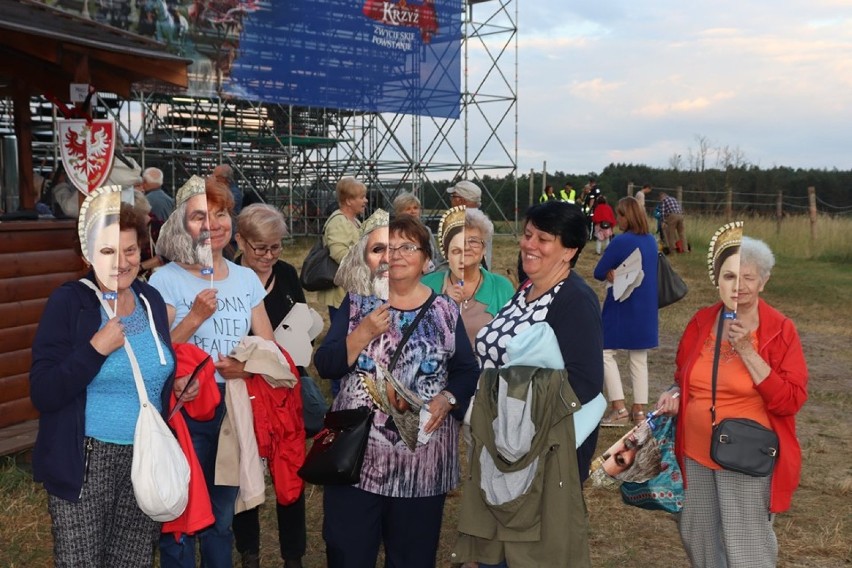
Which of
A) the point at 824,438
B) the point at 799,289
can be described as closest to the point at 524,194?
the point at 799,289

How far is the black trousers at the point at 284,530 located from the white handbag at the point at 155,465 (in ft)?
4.14

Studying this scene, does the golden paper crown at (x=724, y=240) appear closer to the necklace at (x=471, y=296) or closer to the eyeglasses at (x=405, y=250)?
the eyeglasses at (x=405, y=250)

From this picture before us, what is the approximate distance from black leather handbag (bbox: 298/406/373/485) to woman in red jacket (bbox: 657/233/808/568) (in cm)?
119

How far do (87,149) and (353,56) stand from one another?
1574cm

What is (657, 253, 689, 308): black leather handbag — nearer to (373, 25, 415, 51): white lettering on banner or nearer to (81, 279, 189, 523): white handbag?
(81, 279, 189, 523): white handbag

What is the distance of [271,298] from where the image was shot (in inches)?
178

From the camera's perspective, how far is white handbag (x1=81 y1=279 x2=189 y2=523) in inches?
111

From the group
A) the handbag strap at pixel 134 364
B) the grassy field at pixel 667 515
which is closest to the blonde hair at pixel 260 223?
the handbag strap at pixel 134 364

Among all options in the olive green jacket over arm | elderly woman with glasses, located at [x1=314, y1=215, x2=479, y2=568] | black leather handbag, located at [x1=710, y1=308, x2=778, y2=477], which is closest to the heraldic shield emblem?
elderly woman with glasses, located at [x1=314, y1=215, x2=479, y2=568]

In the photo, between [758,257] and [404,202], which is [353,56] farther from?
[758,257]

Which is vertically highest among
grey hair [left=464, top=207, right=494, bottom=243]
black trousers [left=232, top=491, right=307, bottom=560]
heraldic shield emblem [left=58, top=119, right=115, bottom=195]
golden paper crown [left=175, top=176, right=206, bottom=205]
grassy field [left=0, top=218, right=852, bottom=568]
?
heraldic shield emblem [left=58, top=119, right=115, bottom=195]

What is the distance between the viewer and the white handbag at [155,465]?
9.26 feet

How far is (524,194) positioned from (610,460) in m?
31.5

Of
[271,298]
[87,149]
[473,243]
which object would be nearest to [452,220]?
[473,243]
